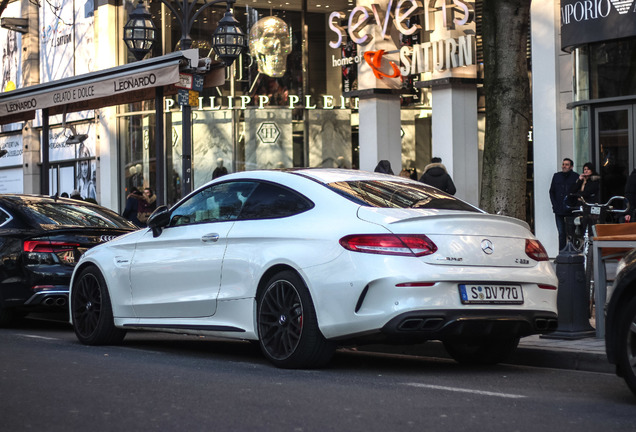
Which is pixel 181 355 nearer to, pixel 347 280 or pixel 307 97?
pixel 347 280

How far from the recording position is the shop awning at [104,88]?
52.5ft

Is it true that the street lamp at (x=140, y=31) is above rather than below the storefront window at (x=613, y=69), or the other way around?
above

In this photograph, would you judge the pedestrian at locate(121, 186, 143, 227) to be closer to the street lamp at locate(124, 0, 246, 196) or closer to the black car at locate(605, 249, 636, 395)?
the street lamp at locate(124, 0, 246, 196)

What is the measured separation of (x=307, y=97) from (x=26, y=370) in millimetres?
22415

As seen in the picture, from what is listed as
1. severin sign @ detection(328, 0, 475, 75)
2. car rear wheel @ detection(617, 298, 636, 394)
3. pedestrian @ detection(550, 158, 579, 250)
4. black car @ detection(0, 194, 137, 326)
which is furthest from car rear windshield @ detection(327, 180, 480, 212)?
severin sign @ detection(328, 0, 475, 75)

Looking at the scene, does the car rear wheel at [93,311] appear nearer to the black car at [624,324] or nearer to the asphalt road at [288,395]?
the asphalt road at [288,395]

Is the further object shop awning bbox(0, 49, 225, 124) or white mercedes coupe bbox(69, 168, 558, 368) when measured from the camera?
shop awning bbox(0, 49, 225, 124)

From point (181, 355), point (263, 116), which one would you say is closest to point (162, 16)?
point (263, 116)

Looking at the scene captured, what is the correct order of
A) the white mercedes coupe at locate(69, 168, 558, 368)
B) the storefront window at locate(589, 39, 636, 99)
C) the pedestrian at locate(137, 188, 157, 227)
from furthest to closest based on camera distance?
the pedestrian at locate(137, 188, 157, 227) → the storefront window at locate(589, 39, 636, 99) → the white mercedes coupe at locate(69, 168, 558, 368)

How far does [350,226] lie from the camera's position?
303 inches

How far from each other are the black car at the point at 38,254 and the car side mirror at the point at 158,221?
255cm

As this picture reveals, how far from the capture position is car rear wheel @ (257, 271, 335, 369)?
7.79 m

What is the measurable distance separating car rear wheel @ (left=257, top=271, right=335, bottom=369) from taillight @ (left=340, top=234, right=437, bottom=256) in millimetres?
571

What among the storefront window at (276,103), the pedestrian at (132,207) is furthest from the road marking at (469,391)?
the storefront window at (276,103)
